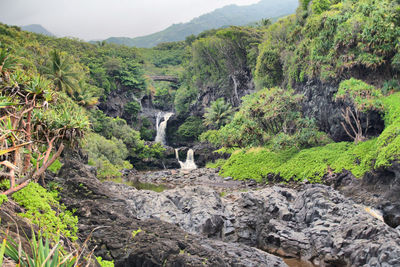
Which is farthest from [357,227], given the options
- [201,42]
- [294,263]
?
[201,42]

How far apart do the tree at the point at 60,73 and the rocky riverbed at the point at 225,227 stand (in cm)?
1922

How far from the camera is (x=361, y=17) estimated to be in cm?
2370

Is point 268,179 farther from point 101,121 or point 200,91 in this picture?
point 200,91

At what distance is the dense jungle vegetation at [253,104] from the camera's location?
379 inches

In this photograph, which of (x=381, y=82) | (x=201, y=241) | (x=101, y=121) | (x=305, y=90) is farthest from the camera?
(x=101, y=121)

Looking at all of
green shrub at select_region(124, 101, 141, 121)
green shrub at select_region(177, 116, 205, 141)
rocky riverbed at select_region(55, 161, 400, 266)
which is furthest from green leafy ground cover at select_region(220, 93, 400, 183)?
green shrub at select_region(124, 101, 141, 121)

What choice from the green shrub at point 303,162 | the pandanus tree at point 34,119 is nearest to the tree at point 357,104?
the green shrub at point 303,162

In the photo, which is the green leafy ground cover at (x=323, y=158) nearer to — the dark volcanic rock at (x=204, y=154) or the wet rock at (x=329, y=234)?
the wet rock at (x=329, y=234)

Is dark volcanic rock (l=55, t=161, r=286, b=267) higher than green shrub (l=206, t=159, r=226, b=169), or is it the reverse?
dark volcanic rock (l=55, t=161, r=286, b=267)

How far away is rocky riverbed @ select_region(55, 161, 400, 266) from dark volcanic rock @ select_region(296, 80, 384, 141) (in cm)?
817

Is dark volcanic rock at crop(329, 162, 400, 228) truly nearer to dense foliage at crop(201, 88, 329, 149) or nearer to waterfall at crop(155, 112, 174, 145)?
dense foliage at crop(201, 88, 329, 149)

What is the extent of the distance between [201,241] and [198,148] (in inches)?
1265

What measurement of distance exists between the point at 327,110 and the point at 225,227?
17.4 metres

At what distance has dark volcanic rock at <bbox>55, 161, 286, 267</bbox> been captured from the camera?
7.52 metres
